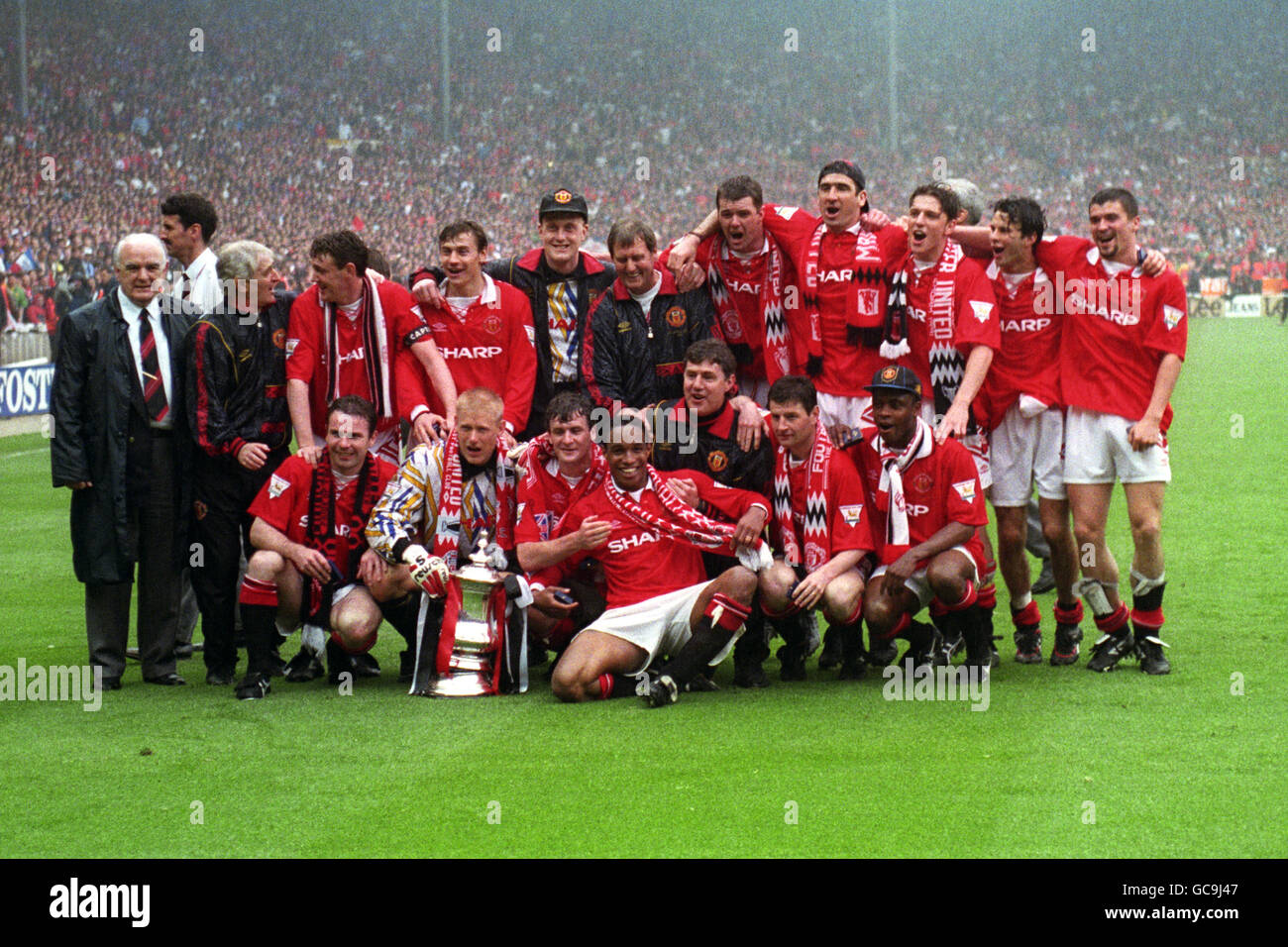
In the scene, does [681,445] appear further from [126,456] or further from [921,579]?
[126,456]

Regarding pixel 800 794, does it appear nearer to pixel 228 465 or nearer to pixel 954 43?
pixel 228 465

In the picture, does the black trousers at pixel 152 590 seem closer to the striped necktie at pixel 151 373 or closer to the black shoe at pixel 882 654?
the striped necktie at pixel 151 373

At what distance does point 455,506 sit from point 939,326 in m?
2.24

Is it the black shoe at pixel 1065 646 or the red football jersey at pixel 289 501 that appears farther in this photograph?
the black shoe at pixel 1065 646

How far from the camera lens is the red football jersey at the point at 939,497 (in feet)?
20.2

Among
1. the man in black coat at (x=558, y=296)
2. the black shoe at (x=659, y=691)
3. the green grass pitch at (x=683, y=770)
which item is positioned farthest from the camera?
the man in black coat at (x=558, y=296)

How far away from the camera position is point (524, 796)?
452 centimetres

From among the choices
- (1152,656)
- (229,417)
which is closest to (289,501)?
(229,417)

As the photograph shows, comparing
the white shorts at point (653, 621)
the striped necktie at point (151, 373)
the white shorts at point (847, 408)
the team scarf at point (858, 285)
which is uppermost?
the team scarf at point (858, 285)

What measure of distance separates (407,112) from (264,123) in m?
4.01

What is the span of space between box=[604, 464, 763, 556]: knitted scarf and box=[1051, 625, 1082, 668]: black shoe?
155cm

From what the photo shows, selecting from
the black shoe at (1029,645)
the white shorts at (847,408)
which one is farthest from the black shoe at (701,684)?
the black shoe at (1029,645)

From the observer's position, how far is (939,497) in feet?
20.5

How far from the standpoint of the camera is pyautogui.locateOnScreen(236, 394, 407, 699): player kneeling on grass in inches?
247
